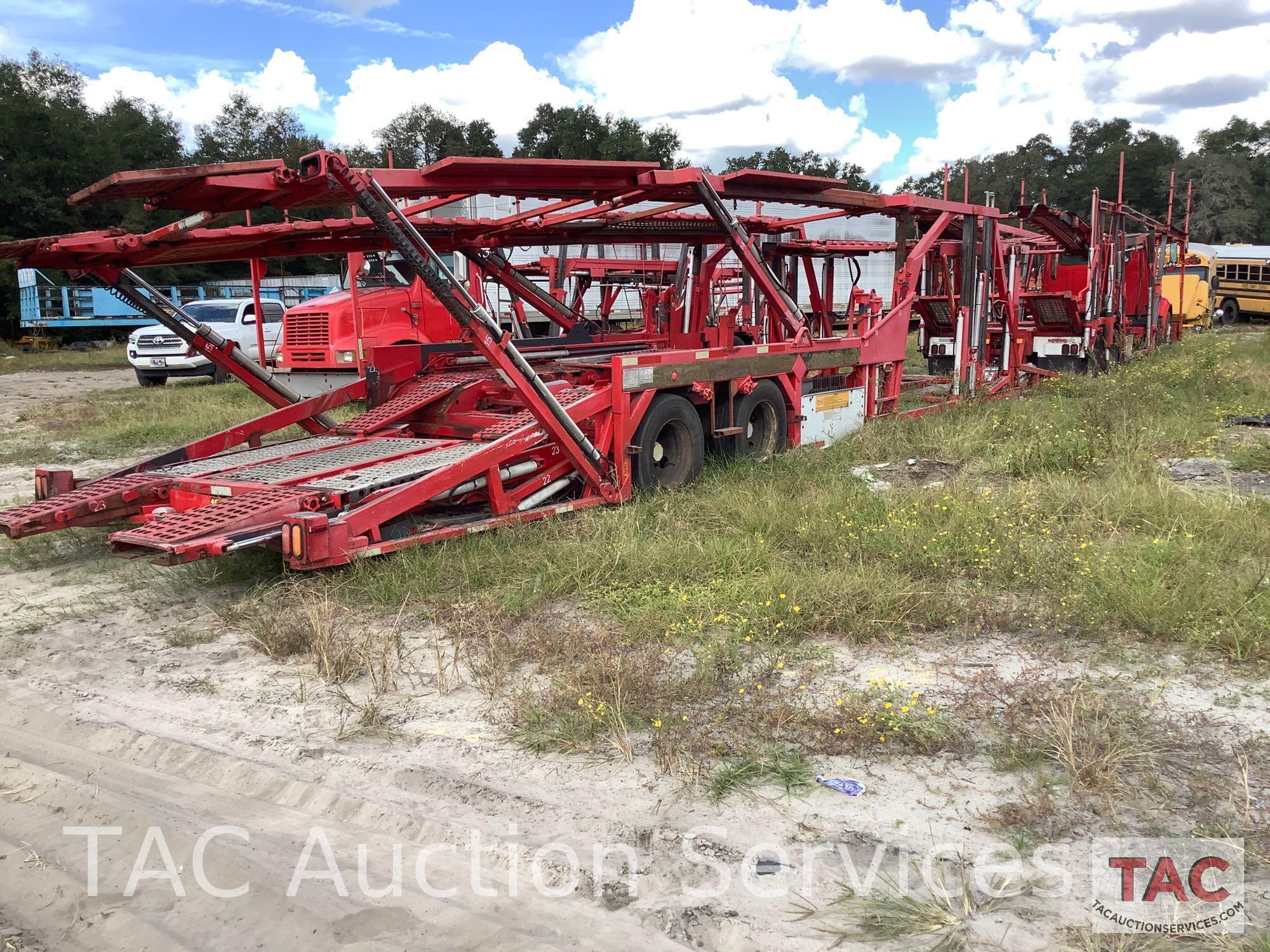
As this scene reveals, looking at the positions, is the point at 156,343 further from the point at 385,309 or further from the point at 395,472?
the point at 395,472

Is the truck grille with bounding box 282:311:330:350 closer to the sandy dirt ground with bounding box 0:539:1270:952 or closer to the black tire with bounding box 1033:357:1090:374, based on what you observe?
the sandy dirt ground with bounding box 0:539:1270:952

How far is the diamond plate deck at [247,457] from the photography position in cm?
629

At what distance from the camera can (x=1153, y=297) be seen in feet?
57.8

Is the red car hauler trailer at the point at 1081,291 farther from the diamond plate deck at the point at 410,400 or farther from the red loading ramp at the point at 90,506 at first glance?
the red loading ramp at the point at 90,506

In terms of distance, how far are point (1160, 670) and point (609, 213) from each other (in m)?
6.18

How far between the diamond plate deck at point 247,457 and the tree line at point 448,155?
11.2 m

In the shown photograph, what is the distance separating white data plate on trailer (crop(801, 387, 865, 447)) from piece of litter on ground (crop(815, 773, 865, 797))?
566 cm

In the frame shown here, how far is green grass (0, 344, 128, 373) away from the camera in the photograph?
2425cm

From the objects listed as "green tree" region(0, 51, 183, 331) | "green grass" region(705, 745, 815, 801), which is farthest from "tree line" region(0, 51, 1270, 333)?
"green grass" region(705, 745, 815, 801)

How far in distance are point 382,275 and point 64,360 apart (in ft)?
60.2

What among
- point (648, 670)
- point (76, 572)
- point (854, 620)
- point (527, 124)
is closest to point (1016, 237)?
point (854, 620)

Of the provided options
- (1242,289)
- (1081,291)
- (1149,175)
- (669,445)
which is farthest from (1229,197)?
(669,445)

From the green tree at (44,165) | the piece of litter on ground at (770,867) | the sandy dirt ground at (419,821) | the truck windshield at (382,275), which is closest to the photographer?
the sandy dirt ground at (419,821)

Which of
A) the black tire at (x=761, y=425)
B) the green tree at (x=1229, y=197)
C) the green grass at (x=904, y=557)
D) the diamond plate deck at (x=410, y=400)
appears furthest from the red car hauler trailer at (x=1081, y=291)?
the green tree at (x=1229, y=197)
